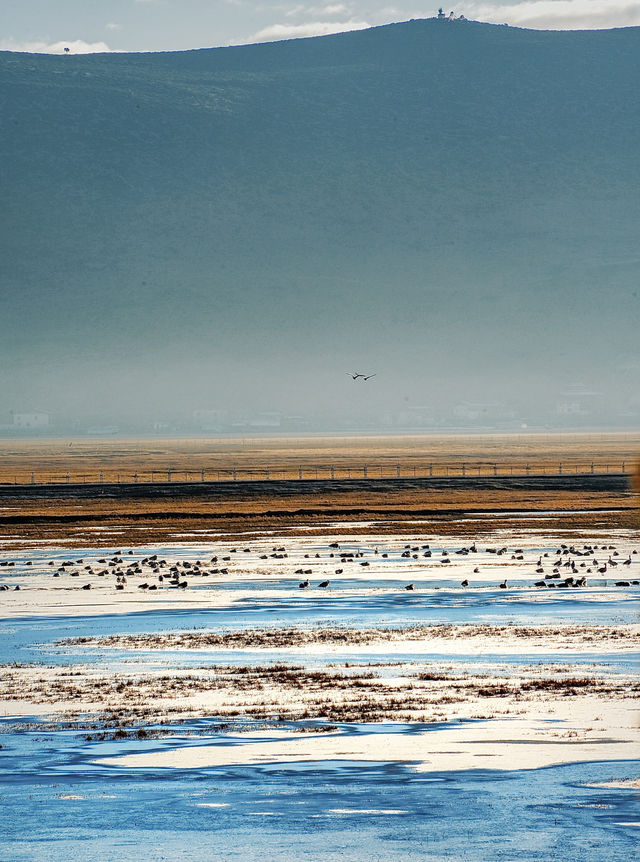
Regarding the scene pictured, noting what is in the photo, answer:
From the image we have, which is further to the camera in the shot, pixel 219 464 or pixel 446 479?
pixel 219 464

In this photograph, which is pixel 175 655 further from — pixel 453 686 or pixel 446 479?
pixel 446 479

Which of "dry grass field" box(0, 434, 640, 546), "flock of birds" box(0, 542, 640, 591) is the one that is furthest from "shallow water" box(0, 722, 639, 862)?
"dry grass field" box(0, 434, 640, 546)

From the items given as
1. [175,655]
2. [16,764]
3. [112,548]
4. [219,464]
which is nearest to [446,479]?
[112,548]

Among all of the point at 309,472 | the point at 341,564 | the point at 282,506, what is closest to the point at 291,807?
the point at 341,564

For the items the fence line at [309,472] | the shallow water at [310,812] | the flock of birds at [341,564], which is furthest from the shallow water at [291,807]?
the fence line at [309,472]

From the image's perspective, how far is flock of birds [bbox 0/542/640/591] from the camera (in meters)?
42.5

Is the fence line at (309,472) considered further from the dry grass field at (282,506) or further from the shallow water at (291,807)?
the shallow water at (291,807)

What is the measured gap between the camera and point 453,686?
24953 mm

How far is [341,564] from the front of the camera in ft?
159

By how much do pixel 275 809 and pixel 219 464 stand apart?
146027mm

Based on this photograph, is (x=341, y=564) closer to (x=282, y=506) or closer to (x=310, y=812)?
(x=310, y=812)

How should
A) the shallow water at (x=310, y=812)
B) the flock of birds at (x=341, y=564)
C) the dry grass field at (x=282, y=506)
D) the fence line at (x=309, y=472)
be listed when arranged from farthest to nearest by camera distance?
the fence line at (x=309, y=472)
the dry grass field at (x=282, y=506)
the flock of birds at (x=341, y=564)
the shallow water at (x=310, y=812)

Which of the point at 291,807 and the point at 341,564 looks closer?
the point at 291,807

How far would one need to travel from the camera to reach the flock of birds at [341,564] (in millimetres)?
42469
